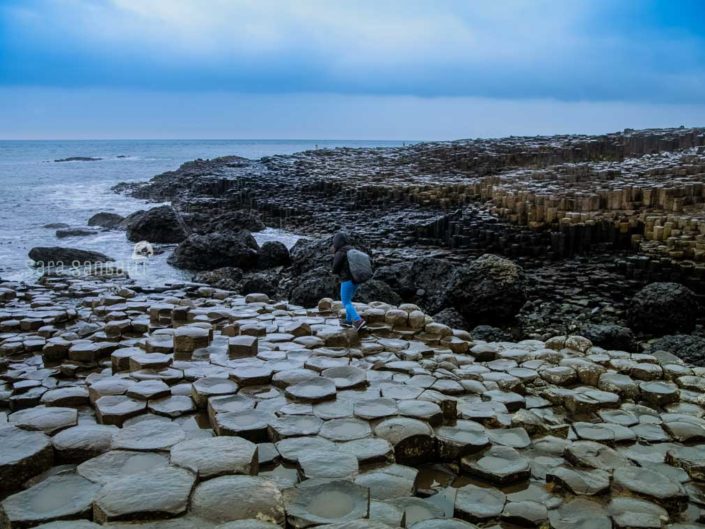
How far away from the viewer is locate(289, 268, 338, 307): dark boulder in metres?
10.4

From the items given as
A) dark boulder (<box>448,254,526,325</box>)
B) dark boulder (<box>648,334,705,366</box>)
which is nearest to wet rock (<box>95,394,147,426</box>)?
dark boulder (<box>448,254,526,325</box>)

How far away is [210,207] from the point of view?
27.9 meters

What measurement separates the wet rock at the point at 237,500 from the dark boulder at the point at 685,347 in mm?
6881

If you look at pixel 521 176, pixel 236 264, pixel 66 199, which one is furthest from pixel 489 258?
pixel 66 199

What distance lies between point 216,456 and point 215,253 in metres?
12.2

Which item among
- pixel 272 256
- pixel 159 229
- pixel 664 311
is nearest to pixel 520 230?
pixel 664 311

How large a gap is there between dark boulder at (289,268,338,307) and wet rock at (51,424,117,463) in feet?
21.5

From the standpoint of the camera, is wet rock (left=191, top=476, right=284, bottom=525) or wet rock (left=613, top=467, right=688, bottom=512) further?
wet rock (left=613, top=467, right=688, bottom=512)

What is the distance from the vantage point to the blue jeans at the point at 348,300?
732 cm

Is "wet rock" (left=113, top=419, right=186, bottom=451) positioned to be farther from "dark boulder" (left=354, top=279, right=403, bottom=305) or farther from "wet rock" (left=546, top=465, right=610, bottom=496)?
"dark boulder" (left=354, top=279, right=403, bottom=305)

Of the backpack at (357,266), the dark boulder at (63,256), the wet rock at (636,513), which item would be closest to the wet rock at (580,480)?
the wet rock at (636,513)

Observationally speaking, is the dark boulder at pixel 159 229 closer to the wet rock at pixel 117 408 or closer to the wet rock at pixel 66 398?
the wet rock at pixel 66 398

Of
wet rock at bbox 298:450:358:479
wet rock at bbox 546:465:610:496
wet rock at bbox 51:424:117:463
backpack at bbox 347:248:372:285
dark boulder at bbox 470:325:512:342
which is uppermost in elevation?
backpack at bbox 347:248:372:285

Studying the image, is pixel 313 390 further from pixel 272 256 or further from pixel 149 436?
pixel 272 256
